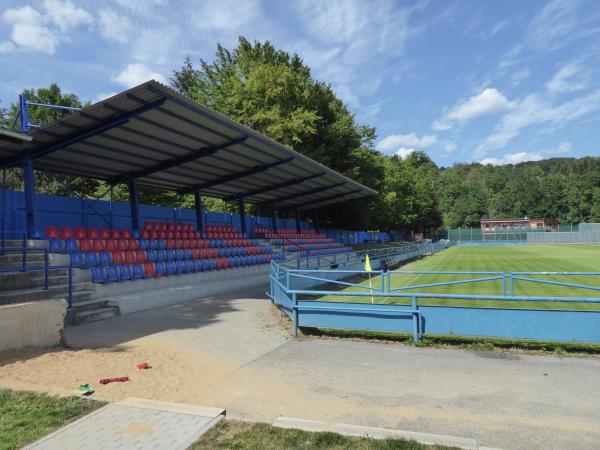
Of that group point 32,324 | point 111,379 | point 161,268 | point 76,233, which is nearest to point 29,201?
point 76,233

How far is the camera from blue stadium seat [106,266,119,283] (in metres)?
12.7

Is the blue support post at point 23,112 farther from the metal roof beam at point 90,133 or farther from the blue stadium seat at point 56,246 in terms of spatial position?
the blue stadium seat at point 56,246

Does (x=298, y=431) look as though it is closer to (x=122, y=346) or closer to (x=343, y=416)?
(x=343, y=416)

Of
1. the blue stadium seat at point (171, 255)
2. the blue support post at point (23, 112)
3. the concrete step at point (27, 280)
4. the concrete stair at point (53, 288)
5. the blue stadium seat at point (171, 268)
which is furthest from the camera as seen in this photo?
the blue stadium seat at point (171, 255)

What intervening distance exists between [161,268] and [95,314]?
4909mm

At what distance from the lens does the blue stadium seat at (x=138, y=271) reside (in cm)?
1378

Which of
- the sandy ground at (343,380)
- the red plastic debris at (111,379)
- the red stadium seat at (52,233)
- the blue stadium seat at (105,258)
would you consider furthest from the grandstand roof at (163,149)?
the red plastic debris at (111,379)

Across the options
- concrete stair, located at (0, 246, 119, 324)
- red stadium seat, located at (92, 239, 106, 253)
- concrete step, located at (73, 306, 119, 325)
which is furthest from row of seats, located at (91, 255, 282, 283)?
concrete step, located at (73, 306, 119, 325)

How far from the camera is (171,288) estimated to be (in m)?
→ 14.4

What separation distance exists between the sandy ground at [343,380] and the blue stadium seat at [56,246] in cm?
514

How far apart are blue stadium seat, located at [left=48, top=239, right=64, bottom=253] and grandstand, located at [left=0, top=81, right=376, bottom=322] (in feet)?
0.09

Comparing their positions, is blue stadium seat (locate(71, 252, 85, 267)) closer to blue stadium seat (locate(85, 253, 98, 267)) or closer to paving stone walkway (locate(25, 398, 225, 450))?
blue stadium seat (locate(85, 253, 98, 267))

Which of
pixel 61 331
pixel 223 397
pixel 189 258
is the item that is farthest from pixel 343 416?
pixel 189 258

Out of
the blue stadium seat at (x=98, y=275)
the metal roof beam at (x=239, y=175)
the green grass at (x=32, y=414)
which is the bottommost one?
the green grass at (x=32, y=414)
